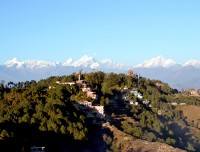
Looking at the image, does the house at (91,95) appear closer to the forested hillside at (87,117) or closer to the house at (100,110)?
the forested hillside at (87,117)

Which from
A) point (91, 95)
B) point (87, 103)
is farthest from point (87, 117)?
point (91, 95)

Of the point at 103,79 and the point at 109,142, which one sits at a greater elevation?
the point at 103,79

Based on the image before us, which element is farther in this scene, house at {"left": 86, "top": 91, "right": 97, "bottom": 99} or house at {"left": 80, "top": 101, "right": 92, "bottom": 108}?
house at {"left": 86, "top": 91, "right": 97, "bottom": 99}

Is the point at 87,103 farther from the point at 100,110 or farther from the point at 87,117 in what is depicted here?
the point at 87,117

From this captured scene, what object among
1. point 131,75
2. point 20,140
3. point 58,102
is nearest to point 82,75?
point 131,75

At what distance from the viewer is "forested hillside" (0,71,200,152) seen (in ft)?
141

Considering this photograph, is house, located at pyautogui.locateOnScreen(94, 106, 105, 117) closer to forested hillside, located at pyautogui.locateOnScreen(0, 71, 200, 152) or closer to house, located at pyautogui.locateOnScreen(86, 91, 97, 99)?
forested hillside, located at pyautogui.locateOnScreen(0, 71, 200, 152)

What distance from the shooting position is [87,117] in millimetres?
52281

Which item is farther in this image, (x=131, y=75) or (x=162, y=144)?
(x=131, y=75)

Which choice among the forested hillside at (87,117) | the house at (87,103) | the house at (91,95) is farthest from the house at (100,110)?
the house at (91,95)

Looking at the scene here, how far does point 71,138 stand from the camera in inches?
1737

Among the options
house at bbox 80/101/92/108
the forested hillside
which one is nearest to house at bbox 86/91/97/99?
the forested hillside

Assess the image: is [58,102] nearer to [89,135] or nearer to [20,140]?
[89,135]

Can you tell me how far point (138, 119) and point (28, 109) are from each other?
1592cm
